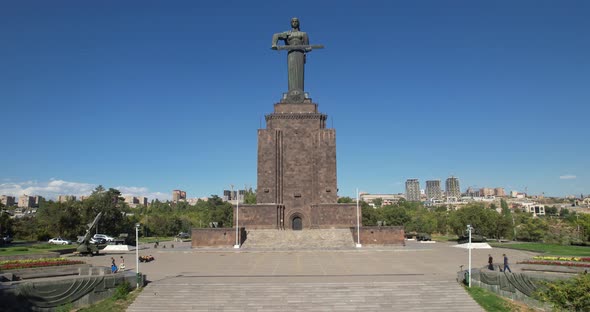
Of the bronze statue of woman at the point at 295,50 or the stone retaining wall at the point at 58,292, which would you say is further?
the bronze statue of woman at the point at 295,50

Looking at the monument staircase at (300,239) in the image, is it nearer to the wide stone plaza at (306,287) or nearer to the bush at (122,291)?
the wide stone plaza at (306,287)

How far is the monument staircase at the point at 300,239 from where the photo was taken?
4228 cm

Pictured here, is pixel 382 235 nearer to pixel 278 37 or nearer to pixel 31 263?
pixel 278 37

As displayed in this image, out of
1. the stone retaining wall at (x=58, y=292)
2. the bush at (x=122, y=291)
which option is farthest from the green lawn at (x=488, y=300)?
the bush at (x=122, y=291)

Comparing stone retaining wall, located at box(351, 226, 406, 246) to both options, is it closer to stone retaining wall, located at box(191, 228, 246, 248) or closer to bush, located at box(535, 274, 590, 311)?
stone retaining wall, located at box(191, 228, 246, 248)

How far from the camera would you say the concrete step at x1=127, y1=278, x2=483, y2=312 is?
63.1ft

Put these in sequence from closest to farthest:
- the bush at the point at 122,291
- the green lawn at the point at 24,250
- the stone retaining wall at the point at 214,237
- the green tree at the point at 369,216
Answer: the bush at the point at 122,291 → the green lawn at the point at 24,250 → the stone retaining wall at the point at 214,237 → the green tree at the point at 369,216

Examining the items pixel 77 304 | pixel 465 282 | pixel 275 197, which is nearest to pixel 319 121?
pixel 275 197

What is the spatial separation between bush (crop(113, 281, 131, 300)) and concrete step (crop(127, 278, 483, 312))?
2.55ft

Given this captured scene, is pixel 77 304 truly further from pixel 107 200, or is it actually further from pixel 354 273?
pixel 107 200

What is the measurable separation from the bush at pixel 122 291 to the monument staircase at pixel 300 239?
21.4 metres

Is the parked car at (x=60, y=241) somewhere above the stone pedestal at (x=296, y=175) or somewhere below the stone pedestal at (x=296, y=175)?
below

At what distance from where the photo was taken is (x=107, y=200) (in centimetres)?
5794

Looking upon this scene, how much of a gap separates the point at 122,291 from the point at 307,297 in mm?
8711
